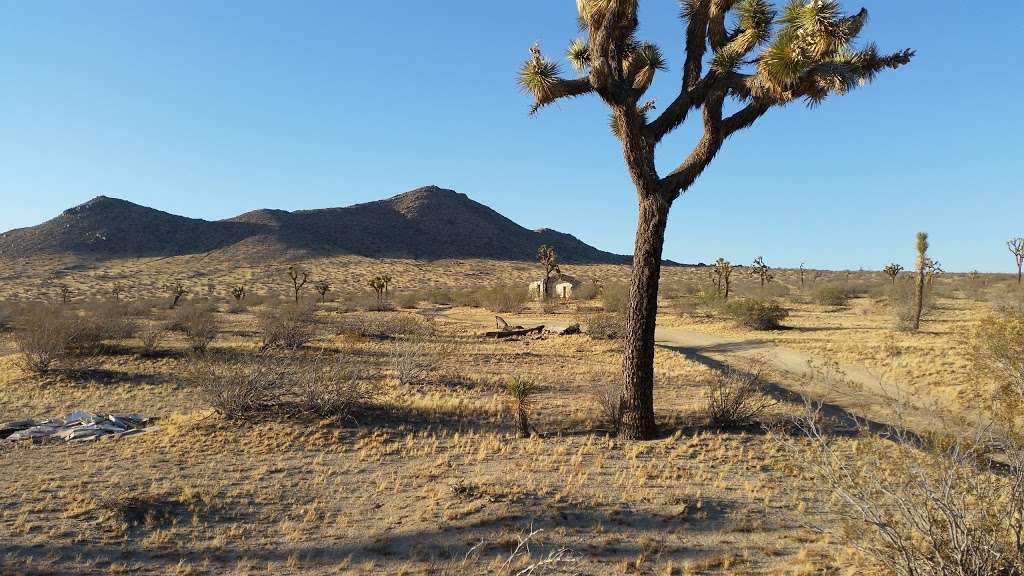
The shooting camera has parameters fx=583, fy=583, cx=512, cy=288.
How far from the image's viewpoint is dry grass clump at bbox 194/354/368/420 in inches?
421

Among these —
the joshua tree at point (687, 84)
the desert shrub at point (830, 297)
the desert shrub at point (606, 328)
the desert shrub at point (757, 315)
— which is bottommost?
the desert shrub at point (606, 328)

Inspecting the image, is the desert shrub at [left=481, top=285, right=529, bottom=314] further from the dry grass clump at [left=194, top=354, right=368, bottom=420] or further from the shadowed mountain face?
the shadowed mountain face

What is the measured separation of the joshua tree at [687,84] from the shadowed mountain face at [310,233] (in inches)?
2905

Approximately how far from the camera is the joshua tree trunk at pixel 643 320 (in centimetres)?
910

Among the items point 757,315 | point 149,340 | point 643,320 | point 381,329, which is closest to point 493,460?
point 643,320

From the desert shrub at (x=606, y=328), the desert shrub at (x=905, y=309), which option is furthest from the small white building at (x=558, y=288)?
the desert shrub at (x=606, y=328)

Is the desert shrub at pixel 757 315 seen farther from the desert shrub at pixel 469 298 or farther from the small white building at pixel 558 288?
the small white building at pixel 558 288

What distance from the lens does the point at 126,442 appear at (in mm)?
9602

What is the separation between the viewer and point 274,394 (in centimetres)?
1112

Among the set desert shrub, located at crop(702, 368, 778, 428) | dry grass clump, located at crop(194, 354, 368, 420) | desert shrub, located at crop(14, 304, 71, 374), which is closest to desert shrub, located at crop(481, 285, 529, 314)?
desert shrub, located at crop(14, 304, 71, 374)

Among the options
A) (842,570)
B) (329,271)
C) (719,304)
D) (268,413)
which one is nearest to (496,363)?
(268,413)

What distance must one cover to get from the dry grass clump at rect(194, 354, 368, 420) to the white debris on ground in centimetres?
142

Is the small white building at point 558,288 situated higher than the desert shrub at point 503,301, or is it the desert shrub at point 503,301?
the small white building at point 558,288

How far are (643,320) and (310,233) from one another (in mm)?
86541
